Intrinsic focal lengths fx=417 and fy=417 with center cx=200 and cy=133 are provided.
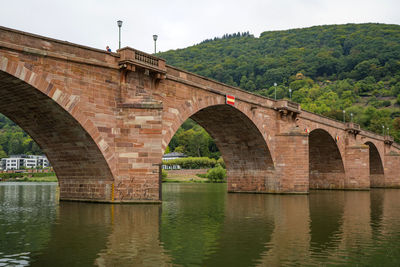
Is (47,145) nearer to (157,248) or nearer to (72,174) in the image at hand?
(72,174)

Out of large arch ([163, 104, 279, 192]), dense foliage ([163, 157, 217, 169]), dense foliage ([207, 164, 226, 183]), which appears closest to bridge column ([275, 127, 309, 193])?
large arch ([163, 104, 279, 192])

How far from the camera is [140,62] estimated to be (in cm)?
1988

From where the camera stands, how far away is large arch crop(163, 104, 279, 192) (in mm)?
30500

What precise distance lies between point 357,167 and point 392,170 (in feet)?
53.0

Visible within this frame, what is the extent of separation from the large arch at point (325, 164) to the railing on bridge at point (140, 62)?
2619 centimetres

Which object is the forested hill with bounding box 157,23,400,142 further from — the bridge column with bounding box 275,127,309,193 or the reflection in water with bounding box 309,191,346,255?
the reflection in water with bounding box 309,191,346,255

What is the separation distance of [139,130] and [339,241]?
11.3m

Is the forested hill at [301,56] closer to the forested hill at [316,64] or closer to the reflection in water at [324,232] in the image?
the forested hill at [316,64]

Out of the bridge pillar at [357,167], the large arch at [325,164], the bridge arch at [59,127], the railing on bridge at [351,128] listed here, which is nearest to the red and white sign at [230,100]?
the bridge arch at [59,127]

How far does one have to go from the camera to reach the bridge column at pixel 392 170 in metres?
56.4

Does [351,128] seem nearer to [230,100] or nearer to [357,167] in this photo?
[357,167]

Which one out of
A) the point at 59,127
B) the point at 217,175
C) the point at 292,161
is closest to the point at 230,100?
the point at 292,161

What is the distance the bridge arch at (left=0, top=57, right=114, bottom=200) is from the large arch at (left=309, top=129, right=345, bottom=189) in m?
28.6

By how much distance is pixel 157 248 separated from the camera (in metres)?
9.30
